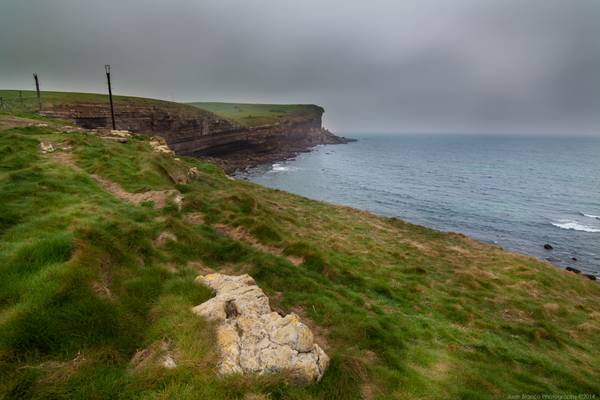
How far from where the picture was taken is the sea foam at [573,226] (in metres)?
47.9

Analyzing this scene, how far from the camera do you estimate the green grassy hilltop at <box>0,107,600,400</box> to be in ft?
20.6

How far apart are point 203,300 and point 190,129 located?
4135 inches

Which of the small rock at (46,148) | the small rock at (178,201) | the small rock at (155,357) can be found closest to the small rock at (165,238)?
the small rock at (178,201)

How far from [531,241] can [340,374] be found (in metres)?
50.3

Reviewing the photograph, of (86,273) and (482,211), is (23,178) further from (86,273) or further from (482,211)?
(482,211)

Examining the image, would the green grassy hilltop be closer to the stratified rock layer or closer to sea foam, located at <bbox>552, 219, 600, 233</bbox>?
the stratified rock layer

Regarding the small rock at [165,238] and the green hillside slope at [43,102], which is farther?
the green hillside slope at [43,102]

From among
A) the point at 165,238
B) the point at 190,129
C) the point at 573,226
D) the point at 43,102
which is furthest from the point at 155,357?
the point at 190,129

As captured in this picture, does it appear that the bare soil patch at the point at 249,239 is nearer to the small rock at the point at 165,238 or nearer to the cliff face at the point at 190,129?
the small rock at the point at 165,238

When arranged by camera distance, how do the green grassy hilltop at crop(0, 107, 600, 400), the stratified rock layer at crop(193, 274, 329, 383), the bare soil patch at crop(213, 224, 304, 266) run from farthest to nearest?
the bare soil patch at crop(213, 224, 304, 266) < the stratified rock layer at crop(193, 274, 329, 383) < the green grassy hilltop at crop(0, 107, 600, 400)

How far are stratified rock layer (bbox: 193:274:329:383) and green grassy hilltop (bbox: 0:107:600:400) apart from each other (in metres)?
0.35

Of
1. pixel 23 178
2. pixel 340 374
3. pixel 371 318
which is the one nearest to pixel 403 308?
pixel 371 318

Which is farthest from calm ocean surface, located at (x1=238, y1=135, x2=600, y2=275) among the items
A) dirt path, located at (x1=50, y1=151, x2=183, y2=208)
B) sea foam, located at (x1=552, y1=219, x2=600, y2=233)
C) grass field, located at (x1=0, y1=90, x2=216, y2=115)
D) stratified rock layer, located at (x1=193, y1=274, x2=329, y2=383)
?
stratified rock layer, located at (x1=193, y1=274, x2=329, y2=383)

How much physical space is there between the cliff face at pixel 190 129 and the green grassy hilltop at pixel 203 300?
193 feet
